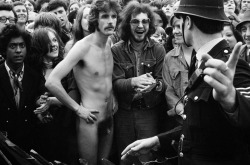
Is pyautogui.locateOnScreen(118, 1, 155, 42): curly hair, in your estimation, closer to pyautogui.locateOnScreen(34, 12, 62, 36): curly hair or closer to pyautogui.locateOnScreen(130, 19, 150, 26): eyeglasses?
pyautogui.locateOnScreen(130, 19, 150, 26): eyeglasses

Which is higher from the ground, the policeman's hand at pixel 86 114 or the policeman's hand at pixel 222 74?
the policeman's hand at pixel 222 74

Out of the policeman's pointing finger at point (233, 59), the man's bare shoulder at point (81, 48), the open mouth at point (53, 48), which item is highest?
the policeman's pointing finger at point (233, 59)

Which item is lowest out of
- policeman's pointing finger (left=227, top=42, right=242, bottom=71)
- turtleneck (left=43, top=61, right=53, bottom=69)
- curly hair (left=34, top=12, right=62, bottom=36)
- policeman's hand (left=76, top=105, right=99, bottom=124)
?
policeman's hand (left=76, top=105, right=99, bottom=124)

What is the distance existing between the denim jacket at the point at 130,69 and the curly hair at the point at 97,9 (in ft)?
1.21

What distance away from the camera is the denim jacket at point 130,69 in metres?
5.55

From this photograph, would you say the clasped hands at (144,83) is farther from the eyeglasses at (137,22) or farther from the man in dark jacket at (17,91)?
the man in dark jacket at (17,91)

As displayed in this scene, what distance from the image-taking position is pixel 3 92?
17.6 feet

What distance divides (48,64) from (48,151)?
1.02 meters

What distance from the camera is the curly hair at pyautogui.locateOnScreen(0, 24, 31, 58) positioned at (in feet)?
18.5

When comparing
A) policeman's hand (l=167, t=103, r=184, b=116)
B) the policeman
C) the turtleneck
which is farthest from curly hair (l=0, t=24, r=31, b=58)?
the policeman

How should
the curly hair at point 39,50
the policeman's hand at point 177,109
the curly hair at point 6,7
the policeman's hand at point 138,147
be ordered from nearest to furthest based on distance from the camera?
the policeman's hand at point 138,147 < the policeman's hand at point 177,109 < the curly hair at point 39,50 < the curly hair at point 6,7

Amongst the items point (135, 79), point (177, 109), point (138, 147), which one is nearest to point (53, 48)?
point (135, 79)

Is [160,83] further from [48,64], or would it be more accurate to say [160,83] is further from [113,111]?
[48,64]

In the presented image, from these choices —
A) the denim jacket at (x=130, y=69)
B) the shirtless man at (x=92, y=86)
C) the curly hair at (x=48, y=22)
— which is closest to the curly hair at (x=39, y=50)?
the shirtless man at (x=92, y=86)
